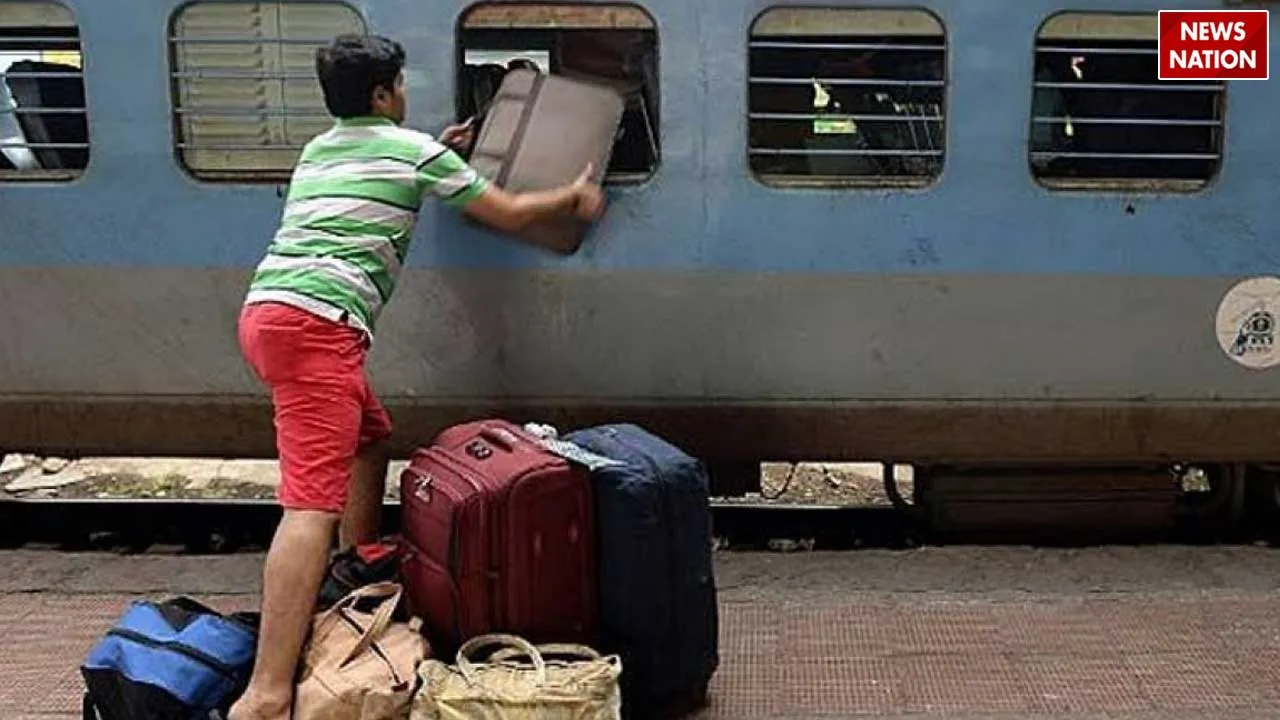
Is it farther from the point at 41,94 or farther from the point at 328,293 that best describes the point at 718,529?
the point at 41,94

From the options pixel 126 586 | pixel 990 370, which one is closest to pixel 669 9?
pixel 990 370

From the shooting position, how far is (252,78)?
209 inches

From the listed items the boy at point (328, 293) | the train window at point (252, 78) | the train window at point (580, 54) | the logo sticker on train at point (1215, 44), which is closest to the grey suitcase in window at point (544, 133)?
the train window at point (580, 54)

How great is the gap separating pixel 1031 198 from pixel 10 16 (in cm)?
360

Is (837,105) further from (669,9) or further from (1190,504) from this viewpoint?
(1190,504)

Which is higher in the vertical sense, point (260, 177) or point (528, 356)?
point (260, 177)

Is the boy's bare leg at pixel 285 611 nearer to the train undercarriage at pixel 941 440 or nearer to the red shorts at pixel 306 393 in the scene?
the red shorts at pixel 306 393

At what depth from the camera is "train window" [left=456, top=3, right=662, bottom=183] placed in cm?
522

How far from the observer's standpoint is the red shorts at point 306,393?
12.8 feet

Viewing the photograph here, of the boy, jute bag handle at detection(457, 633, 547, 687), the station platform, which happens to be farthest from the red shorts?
the station platform

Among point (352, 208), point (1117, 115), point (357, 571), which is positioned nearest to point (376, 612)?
point (357, 571)

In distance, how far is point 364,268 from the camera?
4020 millimetres

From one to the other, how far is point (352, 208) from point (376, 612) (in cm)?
105

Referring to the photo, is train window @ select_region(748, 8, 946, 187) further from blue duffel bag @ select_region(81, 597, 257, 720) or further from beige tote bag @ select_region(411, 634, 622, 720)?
blue duffel bag @ select_region(81, 597, 257, 720)
